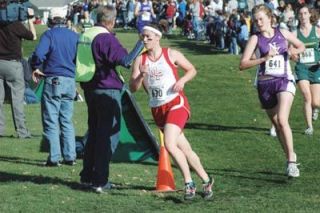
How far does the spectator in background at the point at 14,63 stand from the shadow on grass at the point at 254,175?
391 cm

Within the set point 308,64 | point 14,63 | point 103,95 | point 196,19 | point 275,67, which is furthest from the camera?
point 196,19

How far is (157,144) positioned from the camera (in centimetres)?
1147

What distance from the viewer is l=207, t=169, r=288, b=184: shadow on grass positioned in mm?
10133

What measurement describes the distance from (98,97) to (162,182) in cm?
118

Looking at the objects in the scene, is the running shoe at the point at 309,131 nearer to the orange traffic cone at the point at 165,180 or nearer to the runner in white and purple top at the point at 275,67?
the runner in white and purple top at the point at 275,67

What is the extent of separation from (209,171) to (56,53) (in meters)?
2.43

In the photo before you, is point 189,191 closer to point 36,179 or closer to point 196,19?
point 36,179

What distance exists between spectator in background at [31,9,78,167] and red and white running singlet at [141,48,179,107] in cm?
215

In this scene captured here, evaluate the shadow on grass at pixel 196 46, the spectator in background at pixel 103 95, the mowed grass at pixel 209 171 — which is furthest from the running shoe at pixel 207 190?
the shadow on grass at pixel 196 46

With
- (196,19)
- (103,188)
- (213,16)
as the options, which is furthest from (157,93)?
(196,19)

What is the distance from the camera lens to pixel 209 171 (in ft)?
35.4

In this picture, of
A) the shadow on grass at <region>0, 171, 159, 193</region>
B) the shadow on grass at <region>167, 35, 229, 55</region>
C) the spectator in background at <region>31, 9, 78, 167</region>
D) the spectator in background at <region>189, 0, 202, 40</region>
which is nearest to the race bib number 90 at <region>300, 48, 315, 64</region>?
the spectator in background at <region>31, 9, 78, 167</region>

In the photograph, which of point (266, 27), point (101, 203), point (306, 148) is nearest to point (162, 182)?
point (101, 203)

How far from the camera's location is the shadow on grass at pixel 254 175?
10.1m
